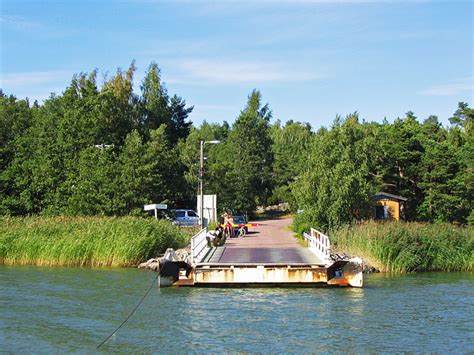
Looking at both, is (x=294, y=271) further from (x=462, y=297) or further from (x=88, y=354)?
(x=88, y=354)

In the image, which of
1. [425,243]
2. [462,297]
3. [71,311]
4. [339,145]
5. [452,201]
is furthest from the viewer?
[452,201]

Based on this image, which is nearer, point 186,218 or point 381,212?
point 381,212

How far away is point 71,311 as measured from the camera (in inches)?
847

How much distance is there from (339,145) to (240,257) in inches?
765

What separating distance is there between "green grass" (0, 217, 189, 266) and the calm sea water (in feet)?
17.3

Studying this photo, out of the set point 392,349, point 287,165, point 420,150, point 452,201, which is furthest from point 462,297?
point 287,165

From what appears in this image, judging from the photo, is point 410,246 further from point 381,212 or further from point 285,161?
point 285,161

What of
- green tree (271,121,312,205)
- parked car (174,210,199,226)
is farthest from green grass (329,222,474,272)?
green tree (271,121,312,205)

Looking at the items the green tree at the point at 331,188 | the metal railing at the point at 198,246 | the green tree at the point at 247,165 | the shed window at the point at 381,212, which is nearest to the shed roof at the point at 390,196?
the shed window at the point at 381,212

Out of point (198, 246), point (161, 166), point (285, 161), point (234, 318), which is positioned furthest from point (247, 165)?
point (234, 318)

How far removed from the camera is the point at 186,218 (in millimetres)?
59281

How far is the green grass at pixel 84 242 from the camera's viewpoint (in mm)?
33938

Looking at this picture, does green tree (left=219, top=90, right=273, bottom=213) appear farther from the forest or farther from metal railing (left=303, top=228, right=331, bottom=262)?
metal railing (left=303, top=228, right=331, bottom=262)

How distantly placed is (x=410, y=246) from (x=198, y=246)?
10725mm
